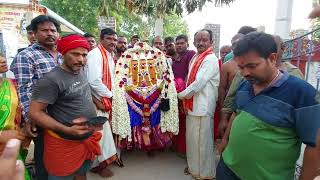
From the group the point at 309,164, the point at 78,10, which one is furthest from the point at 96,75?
the point at 78,10

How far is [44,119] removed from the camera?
222 cm

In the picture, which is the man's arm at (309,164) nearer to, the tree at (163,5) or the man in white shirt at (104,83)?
the man in white shirt at (104,83)

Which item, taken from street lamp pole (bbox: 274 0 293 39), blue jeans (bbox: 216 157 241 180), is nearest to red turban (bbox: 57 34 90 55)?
blue jeans (bbox: 216 157 241 180)

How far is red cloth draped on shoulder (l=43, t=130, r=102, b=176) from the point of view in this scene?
2357 mm

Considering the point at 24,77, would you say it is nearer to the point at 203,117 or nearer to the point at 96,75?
the point at 96,75

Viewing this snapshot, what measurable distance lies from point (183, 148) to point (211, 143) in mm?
977

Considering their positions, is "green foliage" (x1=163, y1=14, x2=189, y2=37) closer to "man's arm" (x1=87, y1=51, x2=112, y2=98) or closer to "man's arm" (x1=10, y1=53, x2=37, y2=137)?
"man's arm" (x1=87, y1=51, x2=112, y2=98)

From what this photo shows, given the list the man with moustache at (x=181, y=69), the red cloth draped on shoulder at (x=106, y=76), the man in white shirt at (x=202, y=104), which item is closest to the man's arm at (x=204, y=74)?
the man in white shirt at (x=202, y=104)

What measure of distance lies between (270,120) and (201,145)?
1.98 metres

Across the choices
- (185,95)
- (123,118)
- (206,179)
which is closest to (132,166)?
(123,118)

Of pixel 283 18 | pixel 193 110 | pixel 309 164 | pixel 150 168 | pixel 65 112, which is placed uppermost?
pixel 283 18

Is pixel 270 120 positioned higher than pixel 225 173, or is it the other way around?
pixel 270 120

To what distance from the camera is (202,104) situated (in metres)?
3.53

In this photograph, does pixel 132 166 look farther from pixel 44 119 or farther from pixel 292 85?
pixel 292 85
